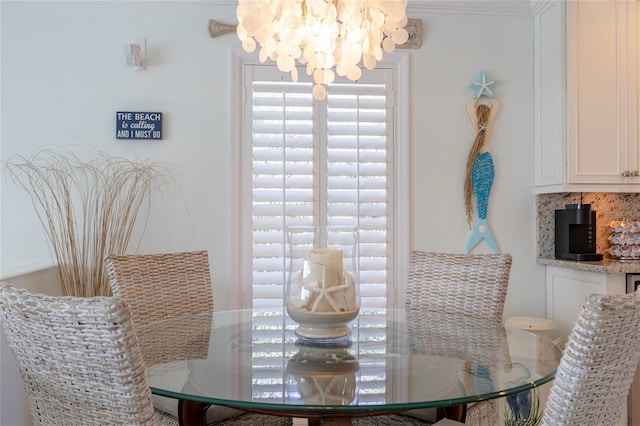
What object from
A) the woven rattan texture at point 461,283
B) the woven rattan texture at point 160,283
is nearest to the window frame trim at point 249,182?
the woven rattan texture at point 160,283

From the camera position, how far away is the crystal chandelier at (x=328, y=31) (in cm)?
147

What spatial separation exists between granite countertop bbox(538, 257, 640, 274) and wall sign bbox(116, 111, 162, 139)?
2.45 m

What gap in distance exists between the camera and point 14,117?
108 inches

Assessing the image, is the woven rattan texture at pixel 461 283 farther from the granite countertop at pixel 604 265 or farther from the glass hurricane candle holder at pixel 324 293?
the glass hurricane candle holder at pixel 324 293

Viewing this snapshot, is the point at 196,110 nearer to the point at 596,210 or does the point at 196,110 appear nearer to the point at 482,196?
the point at 482,196

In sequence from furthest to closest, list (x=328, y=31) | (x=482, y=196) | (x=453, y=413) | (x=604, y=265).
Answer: (x=482, y=196)
(x=604, y=265)
(x=453, y=413)
(x=328, y=31)

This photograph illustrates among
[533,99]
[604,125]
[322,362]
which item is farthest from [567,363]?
[533,99]

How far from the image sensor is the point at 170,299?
219cm

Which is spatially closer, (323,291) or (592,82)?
(323,291)

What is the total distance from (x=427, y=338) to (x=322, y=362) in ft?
1.50

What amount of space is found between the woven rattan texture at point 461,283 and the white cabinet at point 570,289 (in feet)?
2.16

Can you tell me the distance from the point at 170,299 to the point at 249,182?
35.9 inches

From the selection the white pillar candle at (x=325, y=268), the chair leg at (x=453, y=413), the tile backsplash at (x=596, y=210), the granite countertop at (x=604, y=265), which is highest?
the tile backsplash at (x=596, y=210)

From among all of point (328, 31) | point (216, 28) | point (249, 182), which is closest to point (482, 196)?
point (249, 182)
